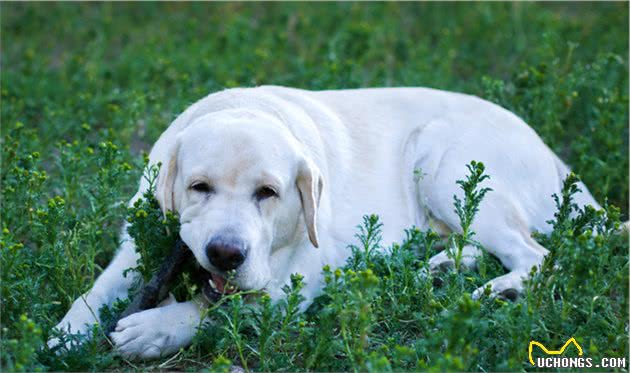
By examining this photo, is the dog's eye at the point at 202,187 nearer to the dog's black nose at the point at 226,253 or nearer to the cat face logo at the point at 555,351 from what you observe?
the dog's black nose at the point at 226,253

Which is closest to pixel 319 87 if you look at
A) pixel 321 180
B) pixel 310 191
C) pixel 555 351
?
pixel 321 180

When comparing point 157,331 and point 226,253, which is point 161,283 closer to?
point 157,331

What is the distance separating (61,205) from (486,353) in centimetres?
198

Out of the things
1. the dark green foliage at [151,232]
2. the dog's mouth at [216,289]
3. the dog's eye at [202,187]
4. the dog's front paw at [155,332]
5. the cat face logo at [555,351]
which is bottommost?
the cat face logo at [555,351]

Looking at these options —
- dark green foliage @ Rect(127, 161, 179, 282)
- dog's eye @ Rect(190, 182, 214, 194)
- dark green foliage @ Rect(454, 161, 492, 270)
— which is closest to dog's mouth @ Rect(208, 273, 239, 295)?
dark green foliage @ Rect(127, 161, 179, 282)

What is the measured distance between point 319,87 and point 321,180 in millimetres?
2560

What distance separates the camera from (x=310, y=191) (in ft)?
14.4

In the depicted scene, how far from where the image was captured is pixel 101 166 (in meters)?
4.93

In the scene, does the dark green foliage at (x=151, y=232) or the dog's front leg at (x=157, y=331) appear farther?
the dark green foliage at (x=151, y=232)

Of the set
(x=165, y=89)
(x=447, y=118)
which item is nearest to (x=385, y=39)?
(x=165, y=89)

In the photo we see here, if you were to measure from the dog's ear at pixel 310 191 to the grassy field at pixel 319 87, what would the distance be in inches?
9.7

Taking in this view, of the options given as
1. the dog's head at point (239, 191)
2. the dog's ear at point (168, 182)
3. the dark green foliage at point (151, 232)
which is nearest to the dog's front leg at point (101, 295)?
A: the dark green foliage at point (151, 232)

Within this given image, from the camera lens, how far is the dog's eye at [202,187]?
4164 mm

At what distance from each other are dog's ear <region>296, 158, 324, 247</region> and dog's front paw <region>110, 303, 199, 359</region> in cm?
67
